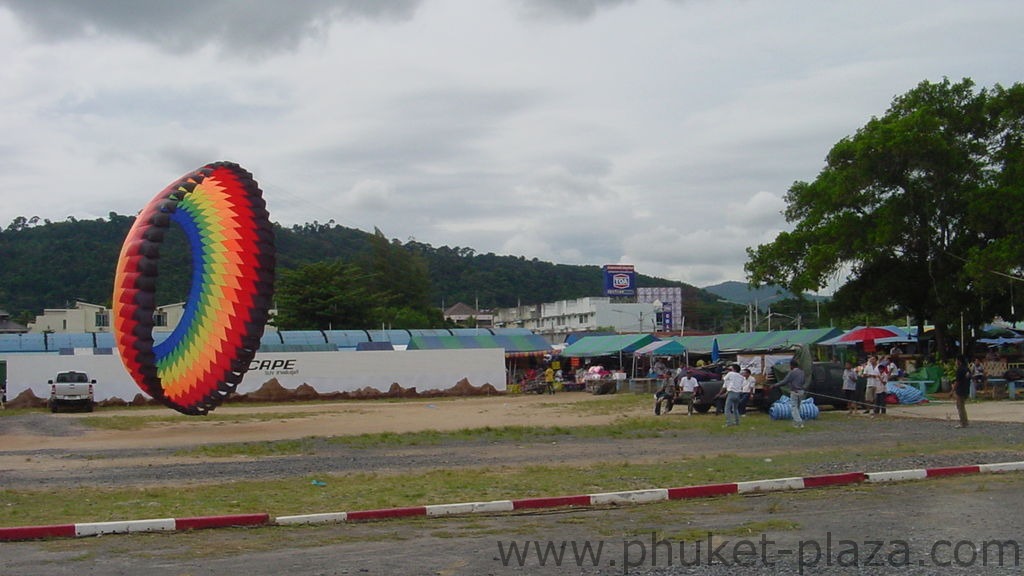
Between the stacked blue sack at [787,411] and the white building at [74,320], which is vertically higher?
the white building at [74,320]

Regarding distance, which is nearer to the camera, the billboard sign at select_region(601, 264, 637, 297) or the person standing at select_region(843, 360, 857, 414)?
the person standing at select_region(843, 360, 857, 414)

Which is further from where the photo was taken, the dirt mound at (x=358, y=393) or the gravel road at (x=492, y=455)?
the dirt mound at (x=358, y=393)

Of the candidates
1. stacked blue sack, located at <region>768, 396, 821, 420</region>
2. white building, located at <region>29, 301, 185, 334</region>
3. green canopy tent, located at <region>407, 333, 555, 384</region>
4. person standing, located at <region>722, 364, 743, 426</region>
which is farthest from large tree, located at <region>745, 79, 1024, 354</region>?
white building, located at <region>29, 301, 185, 334</region>

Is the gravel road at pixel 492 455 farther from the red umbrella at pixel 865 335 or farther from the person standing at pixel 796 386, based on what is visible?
the red umbrella at pixel 865 335

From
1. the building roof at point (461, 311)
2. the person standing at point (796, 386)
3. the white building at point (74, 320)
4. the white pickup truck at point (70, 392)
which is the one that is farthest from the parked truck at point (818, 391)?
the building roof at point (461, 311)

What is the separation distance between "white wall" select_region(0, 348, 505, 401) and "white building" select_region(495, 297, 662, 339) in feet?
164

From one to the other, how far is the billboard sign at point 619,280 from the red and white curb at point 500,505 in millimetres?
98725

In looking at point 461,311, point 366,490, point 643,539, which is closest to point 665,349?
point 366,490

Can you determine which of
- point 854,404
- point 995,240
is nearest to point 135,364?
point 854,404

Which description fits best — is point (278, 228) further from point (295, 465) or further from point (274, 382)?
point (295, 465)

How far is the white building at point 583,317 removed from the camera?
12219cm

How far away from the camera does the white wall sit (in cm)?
4322

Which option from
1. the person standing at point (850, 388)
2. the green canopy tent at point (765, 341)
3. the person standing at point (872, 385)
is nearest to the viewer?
the person standing at point (872, 385)

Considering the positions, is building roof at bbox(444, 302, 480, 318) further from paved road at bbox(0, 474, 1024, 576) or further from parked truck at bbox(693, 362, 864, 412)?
paved road at bbox(0, 474, 1024, 576)
